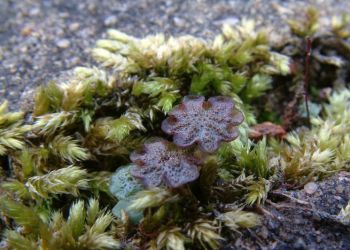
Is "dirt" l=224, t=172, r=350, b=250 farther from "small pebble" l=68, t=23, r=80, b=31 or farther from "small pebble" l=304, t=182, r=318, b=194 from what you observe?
"small pebble" l=68, t=23, r=80, b=31

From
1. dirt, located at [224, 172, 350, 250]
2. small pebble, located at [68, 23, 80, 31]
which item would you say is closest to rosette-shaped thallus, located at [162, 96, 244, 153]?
dirt, located at [224, 172, 350, 250]

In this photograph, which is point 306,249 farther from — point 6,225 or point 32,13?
point 32,13

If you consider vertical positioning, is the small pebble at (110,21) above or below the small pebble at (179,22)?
above

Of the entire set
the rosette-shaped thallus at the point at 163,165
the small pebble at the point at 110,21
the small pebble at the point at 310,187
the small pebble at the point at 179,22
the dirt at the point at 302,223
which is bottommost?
the dirt at the point at 302,223

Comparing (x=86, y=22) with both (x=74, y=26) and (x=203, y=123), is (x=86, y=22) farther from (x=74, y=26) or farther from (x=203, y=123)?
Answer: (x=203, y=123)

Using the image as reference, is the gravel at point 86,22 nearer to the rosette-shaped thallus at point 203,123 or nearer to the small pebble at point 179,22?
the small pebble at point 179,22

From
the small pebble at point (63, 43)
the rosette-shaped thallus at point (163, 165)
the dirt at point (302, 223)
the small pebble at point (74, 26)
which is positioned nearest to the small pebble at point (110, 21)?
the small pebble at point (74, 26)

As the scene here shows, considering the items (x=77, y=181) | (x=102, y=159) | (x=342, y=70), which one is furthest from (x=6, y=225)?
(x=342, y=70)
